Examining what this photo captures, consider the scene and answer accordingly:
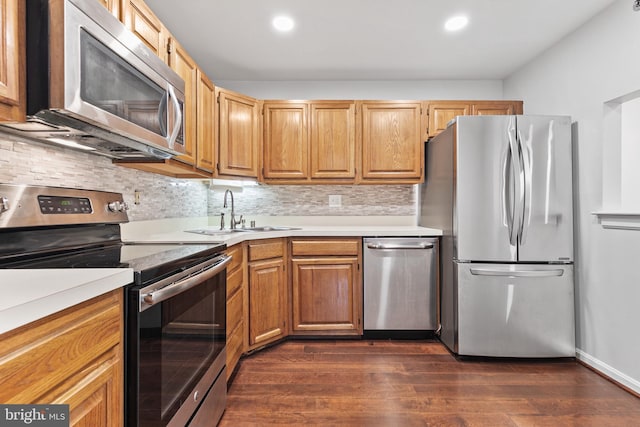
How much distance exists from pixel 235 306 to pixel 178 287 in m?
1.04

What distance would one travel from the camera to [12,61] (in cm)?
94

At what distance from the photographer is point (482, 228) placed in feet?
7.92

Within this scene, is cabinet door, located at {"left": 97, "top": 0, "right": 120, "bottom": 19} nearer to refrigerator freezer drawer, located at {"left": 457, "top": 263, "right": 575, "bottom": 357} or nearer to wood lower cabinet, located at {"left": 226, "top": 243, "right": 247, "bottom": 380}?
wood lower cabinet, located at {"left": 226, "top": 243, "right": 247, "bottom": 380}

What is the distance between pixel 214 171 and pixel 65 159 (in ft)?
3.65

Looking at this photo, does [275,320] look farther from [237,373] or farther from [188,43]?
[188,43]

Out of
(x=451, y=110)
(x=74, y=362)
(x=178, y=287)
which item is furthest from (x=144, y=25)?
(x=451, y=110)

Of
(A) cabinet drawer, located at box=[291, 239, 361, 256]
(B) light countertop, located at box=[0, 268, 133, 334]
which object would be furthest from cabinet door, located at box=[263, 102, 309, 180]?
(B) light countertop, located at box=[0, 268, 133, 334]

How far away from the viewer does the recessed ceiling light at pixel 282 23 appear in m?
2.29

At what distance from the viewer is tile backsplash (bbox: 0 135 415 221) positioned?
1345 millimetres

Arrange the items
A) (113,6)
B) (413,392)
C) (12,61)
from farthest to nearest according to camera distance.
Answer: (413,392) < (113,6) < (12,61)

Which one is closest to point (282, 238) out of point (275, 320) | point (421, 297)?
point (275, 320)

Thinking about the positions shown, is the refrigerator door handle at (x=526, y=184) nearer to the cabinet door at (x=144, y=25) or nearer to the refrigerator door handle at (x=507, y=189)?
the refrigerator door handle at (x=507, y=189)

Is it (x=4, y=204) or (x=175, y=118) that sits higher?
(x=175, y=118)

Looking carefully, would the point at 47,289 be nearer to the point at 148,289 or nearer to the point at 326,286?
the point at 148,289
